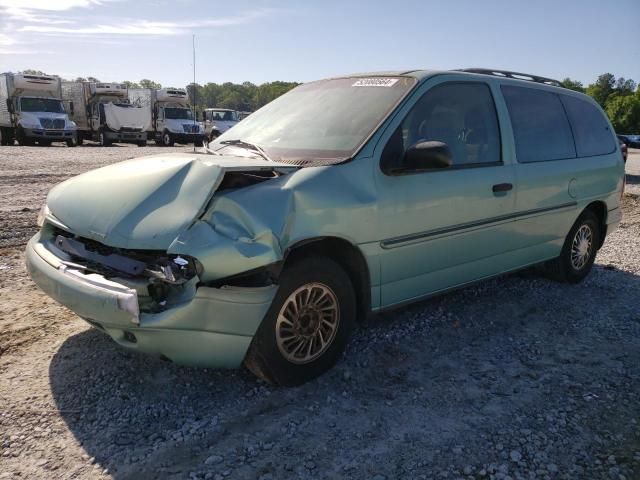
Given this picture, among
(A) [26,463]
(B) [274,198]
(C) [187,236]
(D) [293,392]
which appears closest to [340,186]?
(B) [274,198]

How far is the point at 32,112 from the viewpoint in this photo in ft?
76.9

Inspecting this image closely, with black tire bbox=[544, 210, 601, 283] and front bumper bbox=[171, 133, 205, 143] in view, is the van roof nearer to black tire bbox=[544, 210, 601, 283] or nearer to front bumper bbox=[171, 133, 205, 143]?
black tire bbox=[544, 210, 601, 283]

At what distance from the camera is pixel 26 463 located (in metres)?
2.48

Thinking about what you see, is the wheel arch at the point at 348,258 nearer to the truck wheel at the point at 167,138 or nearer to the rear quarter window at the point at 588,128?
the rear quarter window at the point at 588,128

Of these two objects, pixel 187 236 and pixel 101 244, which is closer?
pixel 187 236

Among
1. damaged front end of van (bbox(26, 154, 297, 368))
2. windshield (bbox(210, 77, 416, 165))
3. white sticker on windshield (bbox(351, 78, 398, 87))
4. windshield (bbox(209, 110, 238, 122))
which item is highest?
windshield (bbox(209, 110, 238, 122))

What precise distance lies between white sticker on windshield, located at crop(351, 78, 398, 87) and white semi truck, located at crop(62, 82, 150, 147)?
25.0 m

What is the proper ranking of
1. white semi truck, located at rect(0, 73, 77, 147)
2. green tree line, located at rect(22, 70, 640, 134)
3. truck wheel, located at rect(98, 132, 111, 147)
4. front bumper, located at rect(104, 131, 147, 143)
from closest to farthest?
white semi truck, located at rect(0, 73, 77, 147), front bumper, located at rect(104, 131, 147, 143), truck wheel, located at rect(98, 132, 111, 147), green tree line, located at rect(22, 70, 640, 134)

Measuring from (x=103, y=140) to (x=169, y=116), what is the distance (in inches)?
137

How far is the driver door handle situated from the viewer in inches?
161

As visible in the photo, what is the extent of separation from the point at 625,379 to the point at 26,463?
342cm

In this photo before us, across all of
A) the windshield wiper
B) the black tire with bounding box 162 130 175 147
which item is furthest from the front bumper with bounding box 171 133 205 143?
the windshield wiper

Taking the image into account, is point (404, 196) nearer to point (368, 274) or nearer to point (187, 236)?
point (368, 274)

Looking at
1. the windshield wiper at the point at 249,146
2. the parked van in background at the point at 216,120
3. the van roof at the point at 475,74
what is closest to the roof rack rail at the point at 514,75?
the van roof at the point at 475,74
